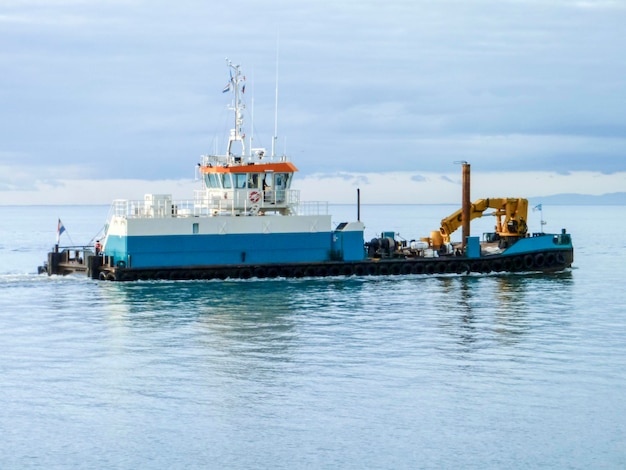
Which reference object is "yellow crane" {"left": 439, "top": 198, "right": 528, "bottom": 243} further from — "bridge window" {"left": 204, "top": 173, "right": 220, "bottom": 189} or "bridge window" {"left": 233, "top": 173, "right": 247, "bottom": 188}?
"bridge window" {"left": 204, "top": 173, "right": 220, "bottom": 189}

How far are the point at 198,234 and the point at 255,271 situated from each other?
3.12 meters

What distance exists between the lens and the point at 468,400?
22.5 m

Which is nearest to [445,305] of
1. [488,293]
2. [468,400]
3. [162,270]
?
[488,293]

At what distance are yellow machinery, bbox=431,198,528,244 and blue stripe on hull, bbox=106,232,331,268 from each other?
833 centimetres

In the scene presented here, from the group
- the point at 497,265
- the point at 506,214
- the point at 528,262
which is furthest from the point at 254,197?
the point at 528,262

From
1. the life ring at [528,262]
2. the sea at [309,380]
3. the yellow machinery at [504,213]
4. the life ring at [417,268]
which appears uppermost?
the yellow machinery at [504,213]

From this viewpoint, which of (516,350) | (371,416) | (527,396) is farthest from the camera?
(516,350)

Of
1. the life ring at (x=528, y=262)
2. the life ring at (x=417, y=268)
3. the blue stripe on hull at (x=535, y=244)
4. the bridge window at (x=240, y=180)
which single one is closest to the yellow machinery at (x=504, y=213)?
the blue stripe on hull at (x=535, y=244)

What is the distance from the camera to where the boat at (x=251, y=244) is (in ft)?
142

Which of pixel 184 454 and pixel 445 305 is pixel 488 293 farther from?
pixel 184 454

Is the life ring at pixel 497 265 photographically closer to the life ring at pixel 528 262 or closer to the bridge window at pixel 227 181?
the life ring at pixel 528 262

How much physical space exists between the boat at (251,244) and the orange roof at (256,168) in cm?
5

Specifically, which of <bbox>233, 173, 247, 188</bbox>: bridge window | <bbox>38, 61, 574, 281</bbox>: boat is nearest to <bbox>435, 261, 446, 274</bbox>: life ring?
<bbox>38, 61, 574, 281</bbox>: boat

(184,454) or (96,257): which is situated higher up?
(96,257)
